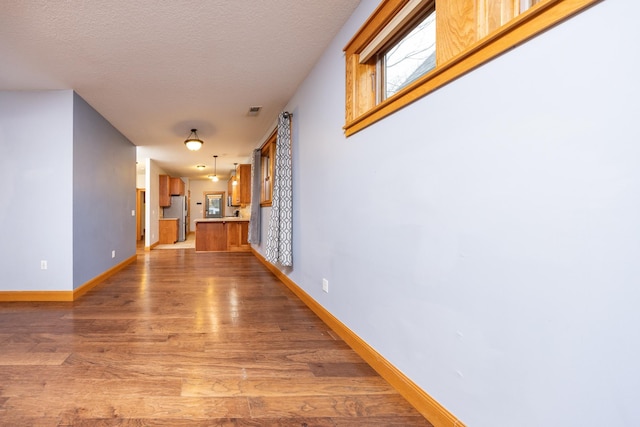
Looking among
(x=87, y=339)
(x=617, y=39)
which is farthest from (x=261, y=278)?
(x=617, y=39)

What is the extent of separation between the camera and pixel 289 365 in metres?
1.89

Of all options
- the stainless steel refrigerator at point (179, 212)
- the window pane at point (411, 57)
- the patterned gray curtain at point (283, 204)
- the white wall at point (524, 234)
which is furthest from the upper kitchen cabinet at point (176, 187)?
the white wall at point (524, 234)

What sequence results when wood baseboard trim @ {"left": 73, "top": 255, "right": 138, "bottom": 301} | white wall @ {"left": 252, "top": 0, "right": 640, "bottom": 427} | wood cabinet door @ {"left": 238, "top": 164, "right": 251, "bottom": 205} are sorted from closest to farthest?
white wall @ {"left": 252, "top": 0, "right": 640, "bottom": 427}, wood baseboard trim @ {"left": 73, "top": 255, "right": 138, "bottom": 301}, wood cabinet door @ {"left": 238, "top": 164, "right": 251, "bottom": 205}

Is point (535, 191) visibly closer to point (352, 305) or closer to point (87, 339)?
point (352, 305)

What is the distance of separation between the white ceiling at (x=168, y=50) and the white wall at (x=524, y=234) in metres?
1.36

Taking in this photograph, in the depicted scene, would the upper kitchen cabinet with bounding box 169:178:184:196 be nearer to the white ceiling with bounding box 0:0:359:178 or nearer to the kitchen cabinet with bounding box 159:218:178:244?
the kitchen cabinet with bounding box 159:218:178:244

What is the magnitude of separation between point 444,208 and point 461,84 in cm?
53

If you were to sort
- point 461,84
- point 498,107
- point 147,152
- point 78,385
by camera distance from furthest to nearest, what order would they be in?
point 147,152 < point 78,385 < point 461,84 < point 498,107

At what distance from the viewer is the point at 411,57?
1746 millimetres

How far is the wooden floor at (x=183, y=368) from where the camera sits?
56.0 inches

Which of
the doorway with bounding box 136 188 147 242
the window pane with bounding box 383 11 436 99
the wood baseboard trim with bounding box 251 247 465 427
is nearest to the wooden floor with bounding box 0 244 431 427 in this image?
the wood baseboard trim with bounding box 251 247 465 427

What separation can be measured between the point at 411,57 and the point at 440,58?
467mm

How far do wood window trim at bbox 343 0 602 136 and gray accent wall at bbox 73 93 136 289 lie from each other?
11.2 ft

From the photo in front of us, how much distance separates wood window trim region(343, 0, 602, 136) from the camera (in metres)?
0.90
